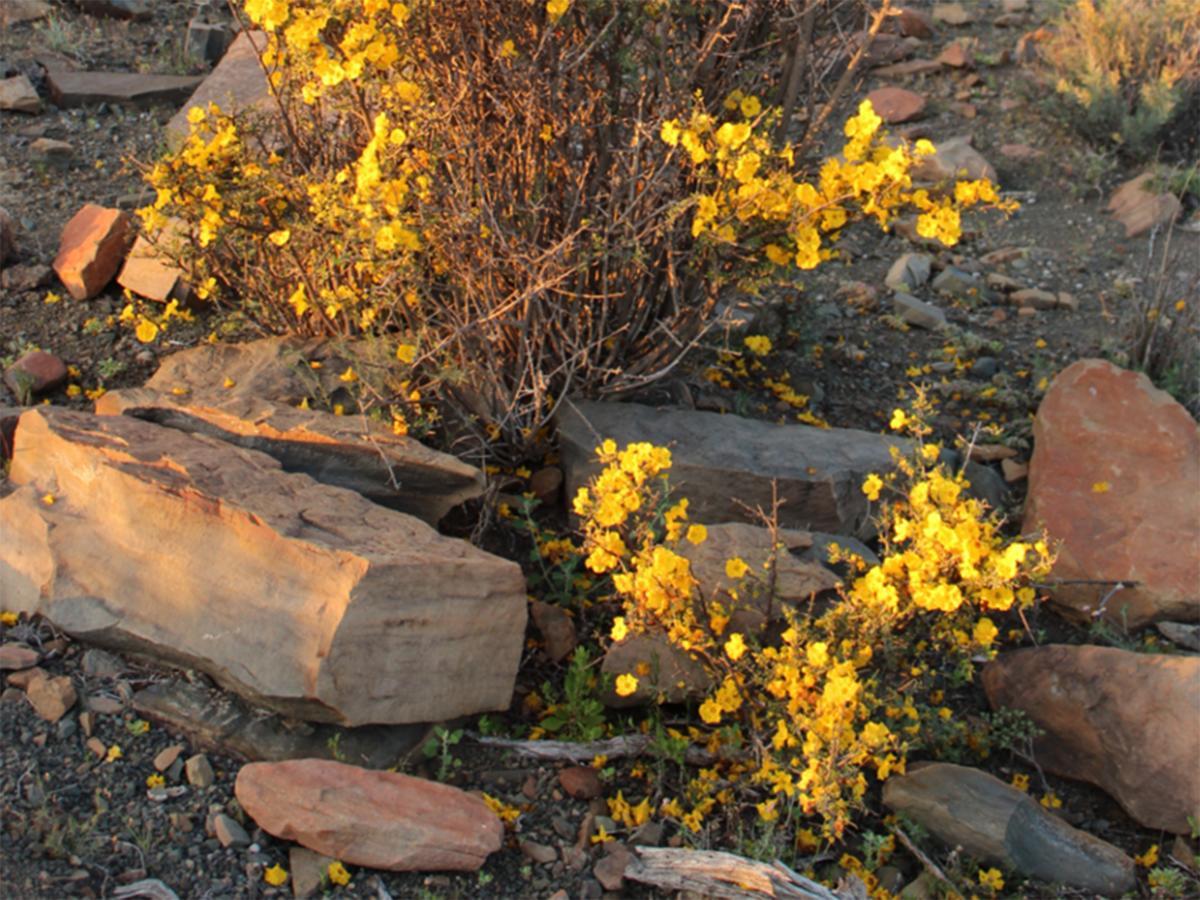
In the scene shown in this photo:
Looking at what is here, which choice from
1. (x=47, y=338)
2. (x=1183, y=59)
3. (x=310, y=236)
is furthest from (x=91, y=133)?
(x=1183, y=59)

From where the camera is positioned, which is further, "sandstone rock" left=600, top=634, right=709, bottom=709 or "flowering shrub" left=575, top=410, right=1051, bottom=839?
"sandstone rock" left=600, top=634, right=709, bottom=709

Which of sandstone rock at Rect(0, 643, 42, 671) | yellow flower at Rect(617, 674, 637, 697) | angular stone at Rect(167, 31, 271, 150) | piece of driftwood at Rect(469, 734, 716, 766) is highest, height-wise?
angular stone at Rect(167, 31, 271, 150)

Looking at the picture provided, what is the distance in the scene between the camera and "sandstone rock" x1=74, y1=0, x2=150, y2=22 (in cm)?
652

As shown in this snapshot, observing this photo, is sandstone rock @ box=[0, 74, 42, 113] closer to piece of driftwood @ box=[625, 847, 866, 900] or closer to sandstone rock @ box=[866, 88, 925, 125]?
sandstone rock @ box=[866, 88, 925, 125]

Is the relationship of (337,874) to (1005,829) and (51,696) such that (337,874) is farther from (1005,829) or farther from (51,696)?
(1005,829)

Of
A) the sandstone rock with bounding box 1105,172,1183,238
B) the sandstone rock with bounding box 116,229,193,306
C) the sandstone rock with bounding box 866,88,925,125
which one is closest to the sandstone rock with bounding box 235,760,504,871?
the sandstone rock with bounding box 116,229,193,306

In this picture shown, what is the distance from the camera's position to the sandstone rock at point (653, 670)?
319cm

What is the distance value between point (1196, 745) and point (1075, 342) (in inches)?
91.6

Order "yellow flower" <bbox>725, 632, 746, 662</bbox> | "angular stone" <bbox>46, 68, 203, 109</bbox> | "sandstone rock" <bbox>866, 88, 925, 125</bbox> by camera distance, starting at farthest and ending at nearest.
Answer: "sandstone rock" <bbox>866, 88, 925, 125</bbox> → "angular stone" <bbox>46, 68, 203, 109</bbox> → "yellow flower" <bbox>725, 632, 746, 662</bbox>

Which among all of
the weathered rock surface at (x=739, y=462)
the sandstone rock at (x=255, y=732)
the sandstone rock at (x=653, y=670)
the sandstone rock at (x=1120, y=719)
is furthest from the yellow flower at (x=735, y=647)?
the sandstone rock at (x=1120, y=719)

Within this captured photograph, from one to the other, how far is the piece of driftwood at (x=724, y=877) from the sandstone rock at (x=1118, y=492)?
1552 mm

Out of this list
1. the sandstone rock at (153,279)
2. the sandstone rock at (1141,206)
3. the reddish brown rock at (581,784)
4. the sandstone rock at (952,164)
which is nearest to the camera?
the reddish brown rock at (581,784)

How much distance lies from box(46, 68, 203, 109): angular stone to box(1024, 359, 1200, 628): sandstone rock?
3.82 m

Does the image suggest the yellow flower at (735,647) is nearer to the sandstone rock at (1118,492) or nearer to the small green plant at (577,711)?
the small green plant at (577,711)
